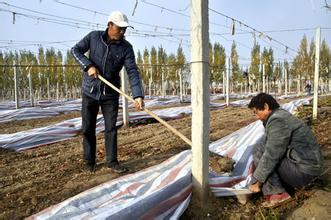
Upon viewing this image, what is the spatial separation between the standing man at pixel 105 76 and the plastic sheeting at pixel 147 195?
69 cm

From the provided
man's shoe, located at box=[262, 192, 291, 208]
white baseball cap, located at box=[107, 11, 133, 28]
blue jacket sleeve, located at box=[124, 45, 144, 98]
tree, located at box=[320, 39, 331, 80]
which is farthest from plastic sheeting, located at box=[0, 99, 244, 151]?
tree, located at box=[320, 39, 331, 80]

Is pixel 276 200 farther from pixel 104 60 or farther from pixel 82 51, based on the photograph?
pixel 82 51

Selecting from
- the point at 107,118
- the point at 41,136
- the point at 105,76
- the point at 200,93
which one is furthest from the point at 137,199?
the point at 41,136

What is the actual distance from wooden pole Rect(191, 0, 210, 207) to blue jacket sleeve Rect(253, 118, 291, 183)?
0.46 m

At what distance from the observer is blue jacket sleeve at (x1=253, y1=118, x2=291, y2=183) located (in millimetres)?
2436

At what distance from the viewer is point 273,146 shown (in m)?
2.45

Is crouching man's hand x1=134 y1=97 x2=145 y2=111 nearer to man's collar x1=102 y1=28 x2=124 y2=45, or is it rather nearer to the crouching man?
man's collar x1=102 y1=28 x2=124 y2=45

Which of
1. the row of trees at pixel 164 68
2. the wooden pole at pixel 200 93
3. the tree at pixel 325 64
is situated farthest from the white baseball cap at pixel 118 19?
the tree at pixel 325 64

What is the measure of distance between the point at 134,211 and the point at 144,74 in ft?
107

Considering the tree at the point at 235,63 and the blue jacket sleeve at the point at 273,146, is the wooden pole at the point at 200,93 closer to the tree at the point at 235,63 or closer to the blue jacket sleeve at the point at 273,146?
the blue jacket sleeve at the point at 273,146

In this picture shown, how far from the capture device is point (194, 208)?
241 cm

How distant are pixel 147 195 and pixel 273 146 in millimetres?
1052

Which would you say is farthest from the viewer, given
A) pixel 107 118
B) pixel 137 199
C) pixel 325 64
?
pixel 325 64

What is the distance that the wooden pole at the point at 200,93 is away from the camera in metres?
2.39
